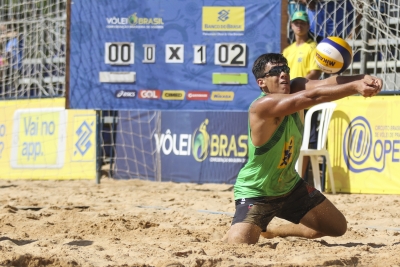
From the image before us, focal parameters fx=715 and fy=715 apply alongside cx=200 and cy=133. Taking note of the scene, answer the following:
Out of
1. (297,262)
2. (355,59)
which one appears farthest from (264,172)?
(355,59)

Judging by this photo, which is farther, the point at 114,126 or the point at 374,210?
the point at 114,126

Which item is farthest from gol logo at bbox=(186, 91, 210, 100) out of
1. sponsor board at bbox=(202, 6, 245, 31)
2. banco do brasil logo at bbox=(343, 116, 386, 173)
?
banco do brasil logo at bbox=(343, 116, 386, 173)

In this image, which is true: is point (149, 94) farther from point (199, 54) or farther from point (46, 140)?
point (46, 140)

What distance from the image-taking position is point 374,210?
7375mm

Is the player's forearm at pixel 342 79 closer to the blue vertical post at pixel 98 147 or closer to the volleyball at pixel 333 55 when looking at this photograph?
the volleyball at pixel 333 55

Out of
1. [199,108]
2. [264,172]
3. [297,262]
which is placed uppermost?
[199,108]

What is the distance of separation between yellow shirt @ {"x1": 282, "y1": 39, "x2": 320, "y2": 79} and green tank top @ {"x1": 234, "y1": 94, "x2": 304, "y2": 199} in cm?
354

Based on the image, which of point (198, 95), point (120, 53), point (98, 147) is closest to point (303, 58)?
point (198, 95)

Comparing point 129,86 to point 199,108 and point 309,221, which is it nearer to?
point 199,108

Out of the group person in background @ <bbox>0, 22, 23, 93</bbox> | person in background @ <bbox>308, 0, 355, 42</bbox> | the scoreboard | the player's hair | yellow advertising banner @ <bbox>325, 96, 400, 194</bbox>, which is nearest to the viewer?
the player's hair

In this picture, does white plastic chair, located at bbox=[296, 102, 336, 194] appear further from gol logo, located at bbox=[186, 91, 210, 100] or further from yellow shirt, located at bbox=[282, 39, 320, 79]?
gol logo, located at bbox=[186, 91, 210, 100]

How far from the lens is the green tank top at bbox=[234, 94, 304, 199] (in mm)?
5340

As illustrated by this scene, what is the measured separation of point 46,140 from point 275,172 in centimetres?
666

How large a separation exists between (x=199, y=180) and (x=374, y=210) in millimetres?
3273
